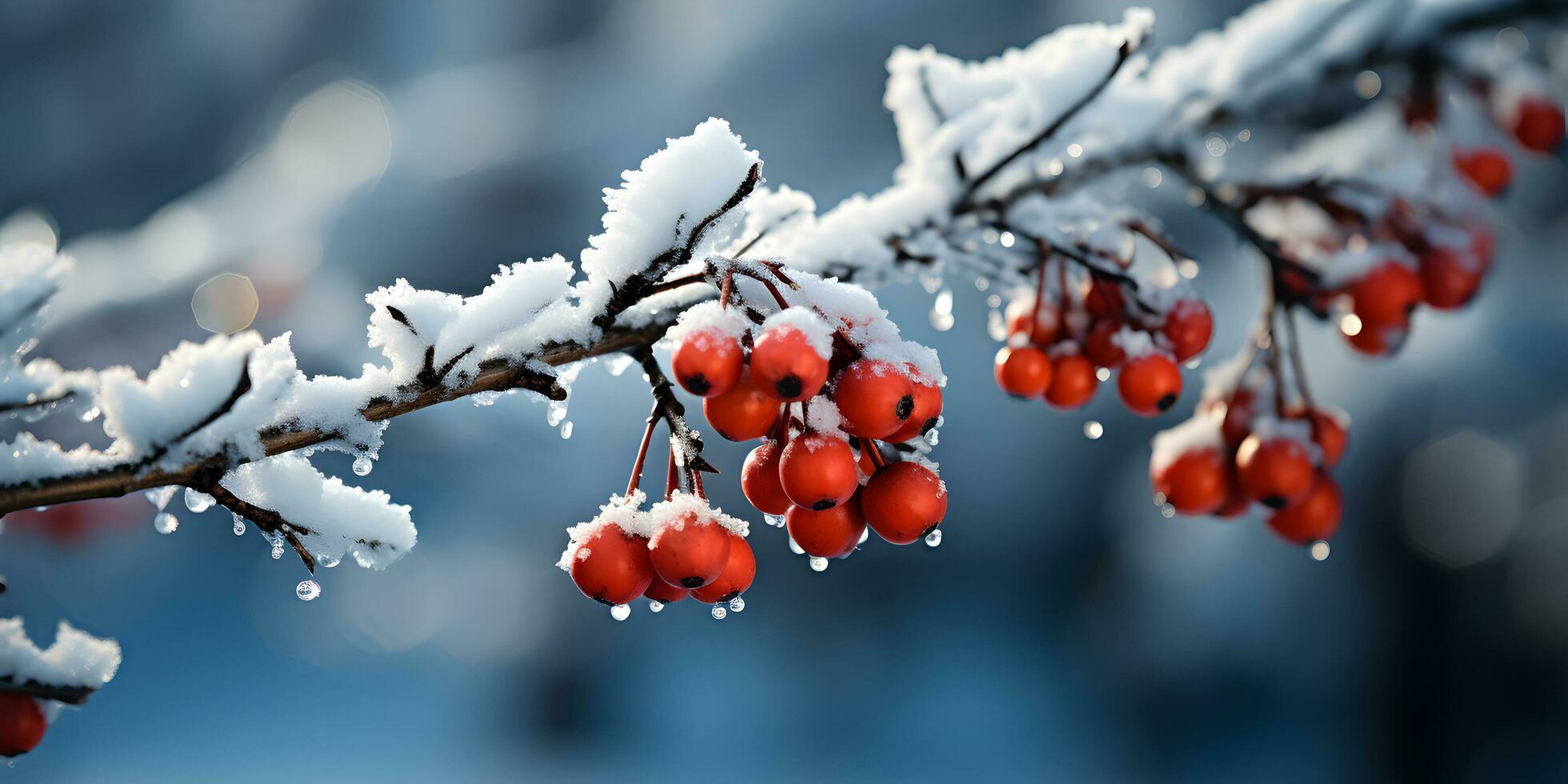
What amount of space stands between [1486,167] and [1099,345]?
0.89 m

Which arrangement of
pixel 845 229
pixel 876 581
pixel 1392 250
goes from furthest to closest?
1. pixel 876 581
2. pixel 1392 250
3. pixel 845 229

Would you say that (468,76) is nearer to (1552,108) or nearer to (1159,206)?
(1159,206)

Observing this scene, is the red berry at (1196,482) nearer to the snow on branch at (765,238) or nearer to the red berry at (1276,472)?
the red berry at (1276,472)

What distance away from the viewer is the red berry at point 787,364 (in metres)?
0.55

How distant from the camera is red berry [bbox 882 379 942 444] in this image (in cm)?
61

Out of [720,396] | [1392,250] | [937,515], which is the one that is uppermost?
[1392,250]

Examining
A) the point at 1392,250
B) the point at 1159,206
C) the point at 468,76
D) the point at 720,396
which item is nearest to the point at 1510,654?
the point at 1159,206

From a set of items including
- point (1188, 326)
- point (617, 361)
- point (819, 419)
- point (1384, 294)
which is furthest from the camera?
point (1384, 294)

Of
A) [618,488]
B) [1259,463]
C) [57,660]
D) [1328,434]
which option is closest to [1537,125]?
[1328,434]

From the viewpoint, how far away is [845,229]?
3.11 ft

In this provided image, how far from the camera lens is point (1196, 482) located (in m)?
1.19

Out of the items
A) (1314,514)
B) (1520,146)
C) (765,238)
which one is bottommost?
(1314,514)

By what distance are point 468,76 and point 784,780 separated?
4.83 meters

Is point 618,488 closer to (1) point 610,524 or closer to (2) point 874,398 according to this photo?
(1) point 610,524
